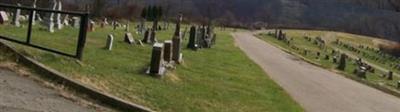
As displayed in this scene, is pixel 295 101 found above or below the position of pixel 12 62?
below

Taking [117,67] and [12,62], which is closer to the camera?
[12,62]

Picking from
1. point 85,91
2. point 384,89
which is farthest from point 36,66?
point 384,89

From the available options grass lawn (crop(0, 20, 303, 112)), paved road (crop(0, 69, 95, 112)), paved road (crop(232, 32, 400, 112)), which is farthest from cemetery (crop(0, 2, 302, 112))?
paved road (crop(0, 69, 95, 112))

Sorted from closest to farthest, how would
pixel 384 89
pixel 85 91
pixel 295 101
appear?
pixel 85 91 → pixel 295 101 → pixel 384 89

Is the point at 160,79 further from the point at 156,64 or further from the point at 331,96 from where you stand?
the point at 331,96

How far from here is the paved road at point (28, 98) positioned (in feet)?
36.4

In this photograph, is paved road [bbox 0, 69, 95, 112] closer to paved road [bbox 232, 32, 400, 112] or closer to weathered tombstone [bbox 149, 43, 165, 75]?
weathered tombstone [bbox 149, 43, 165, 75]

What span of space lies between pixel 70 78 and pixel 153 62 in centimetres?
388

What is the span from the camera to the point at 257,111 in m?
16.4

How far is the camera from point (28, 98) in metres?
11.8

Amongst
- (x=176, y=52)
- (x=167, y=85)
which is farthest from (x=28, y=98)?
(x=176, y=52)

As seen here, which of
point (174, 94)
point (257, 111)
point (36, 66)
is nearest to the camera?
point (36, 66)

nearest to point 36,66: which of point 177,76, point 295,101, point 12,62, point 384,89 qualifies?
point 12,62

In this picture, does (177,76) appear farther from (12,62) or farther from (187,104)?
(12,62)
